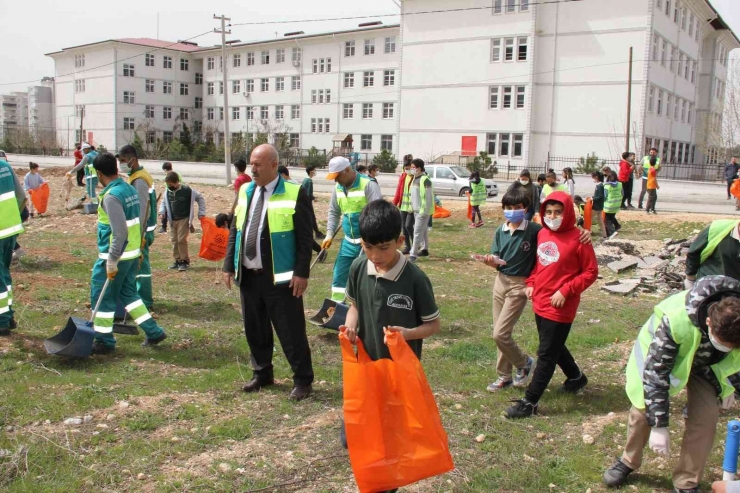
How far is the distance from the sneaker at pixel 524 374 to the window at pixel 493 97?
4275cm

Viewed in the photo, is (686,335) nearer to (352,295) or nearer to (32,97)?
(352,295)

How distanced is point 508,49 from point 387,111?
12.9 meters

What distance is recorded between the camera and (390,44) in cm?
5469

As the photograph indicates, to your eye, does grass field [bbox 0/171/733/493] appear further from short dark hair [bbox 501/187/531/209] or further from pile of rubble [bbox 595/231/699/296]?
pile of rubble [bbox 595/231/699/296]

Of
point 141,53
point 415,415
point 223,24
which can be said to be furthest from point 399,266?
point 141,53

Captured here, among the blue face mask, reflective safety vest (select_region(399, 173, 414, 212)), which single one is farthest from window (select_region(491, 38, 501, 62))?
the blue face mask

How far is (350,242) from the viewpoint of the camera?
727 cm

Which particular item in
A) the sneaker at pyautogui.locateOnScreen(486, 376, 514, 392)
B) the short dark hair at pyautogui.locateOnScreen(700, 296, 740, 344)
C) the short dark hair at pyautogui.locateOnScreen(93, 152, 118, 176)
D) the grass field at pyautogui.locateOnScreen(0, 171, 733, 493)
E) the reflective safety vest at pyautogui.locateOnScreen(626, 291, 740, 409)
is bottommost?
the grass field at pyautogui.locateOnScreen(0, 171, 733, 493)

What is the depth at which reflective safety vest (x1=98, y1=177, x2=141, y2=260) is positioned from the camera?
612 cm

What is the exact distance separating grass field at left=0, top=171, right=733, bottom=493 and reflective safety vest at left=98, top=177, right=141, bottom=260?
0.99 m

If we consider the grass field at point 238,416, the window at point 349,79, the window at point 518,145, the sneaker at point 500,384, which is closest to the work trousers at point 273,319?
the grass field at point 238,416

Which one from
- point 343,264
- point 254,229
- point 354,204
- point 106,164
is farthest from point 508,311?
point 106,164

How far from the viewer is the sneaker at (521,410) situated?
15.9 ft

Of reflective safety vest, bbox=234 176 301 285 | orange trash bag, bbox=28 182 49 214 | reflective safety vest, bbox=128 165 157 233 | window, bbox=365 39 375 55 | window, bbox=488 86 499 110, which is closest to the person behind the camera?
reflective safety vest, bbox=234 176 301 285
